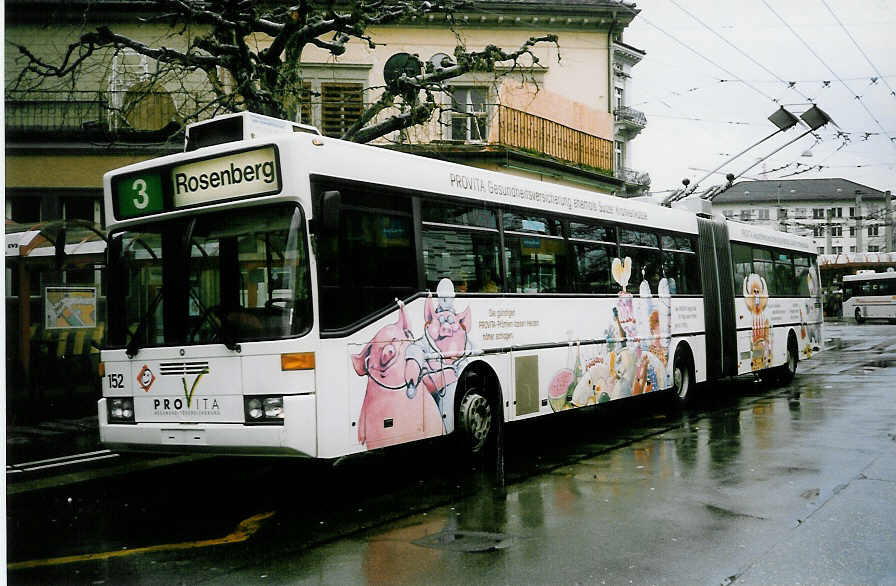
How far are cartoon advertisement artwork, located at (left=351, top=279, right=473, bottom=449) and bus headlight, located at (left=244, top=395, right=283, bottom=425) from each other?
82cm

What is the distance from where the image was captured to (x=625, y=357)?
13.6m

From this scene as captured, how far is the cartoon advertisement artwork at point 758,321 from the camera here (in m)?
18.5

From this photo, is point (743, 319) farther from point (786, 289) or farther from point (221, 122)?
point (221, 122)

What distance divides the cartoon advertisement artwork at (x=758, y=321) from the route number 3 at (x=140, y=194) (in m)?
13.0

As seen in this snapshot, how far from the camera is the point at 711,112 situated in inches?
1171

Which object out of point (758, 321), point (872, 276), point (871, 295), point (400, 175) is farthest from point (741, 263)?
point (871, 295)

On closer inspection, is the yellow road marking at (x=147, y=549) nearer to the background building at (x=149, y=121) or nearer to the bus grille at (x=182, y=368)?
the bus grille at (x=182, y=368)

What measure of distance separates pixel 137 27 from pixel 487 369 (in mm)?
14453

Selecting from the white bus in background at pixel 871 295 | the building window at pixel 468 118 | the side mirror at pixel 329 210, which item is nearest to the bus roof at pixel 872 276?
the white bus in background at pixel 871 295

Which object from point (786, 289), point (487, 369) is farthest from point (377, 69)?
point (487, 369)

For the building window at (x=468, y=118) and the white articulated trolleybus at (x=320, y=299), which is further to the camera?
the building window at (x=468, y=118)

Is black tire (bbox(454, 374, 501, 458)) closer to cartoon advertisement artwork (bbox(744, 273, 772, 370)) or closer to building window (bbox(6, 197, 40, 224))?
cartoon advertisement artwork (bbox(744, 273, 772, 370))

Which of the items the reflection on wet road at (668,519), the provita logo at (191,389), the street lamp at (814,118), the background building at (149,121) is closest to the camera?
the reflection on wet road at (668,519)

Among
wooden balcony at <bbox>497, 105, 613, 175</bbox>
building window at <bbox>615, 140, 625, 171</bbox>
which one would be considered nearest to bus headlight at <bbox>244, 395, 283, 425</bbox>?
wooden balcony at <bbox>497, 105, 613, 175</bbox>
